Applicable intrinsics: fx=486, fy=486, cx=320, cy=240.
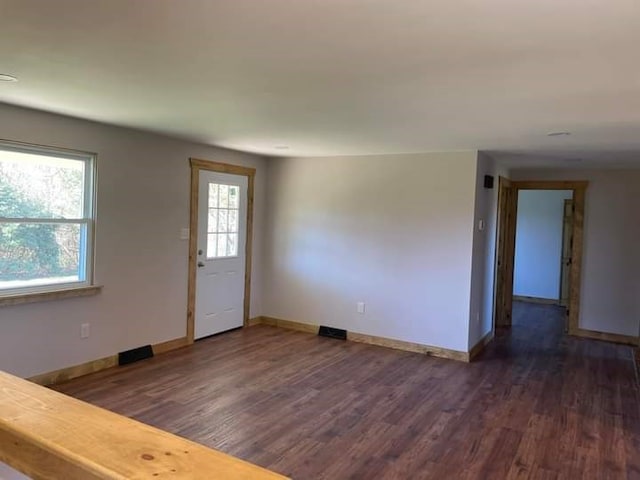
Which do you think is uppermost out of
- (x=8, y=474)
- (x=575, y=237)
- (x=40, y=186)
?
(x=40, y=186)

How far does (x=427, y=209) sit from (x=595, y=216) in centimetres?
260

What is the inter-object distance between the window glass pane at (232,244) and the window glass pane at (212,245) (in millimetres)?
222

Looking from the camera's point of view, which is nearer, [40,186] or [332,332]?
[40,186]

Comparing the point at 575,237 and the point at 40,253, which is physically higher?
the point at 575,237

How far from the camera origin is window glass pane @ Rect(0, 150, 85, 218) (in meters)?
3.67

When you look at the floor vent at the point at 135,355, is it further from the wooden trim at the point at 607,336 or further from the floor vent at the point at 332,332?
the wooden trim at the point at 607,336

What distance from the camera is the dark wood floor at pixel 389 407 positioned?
9.81 ft

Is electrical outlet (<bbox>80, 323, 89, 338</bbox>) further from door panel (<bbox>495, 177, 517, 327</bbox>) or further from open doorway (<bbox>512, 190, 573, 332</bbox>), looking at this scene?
open doorway (<bbox>512, 190, 573, 332</bbox>)

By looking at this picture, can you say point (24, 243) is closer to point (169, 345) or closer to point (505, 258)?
point (169, 345)

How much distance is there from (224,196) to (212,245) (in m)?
0.61

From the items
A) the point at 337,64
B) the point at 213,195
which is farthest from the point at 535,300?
the point at 337,64

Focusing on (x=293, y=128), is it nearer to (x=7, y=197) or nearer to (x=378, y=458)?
(x=7, y=197)

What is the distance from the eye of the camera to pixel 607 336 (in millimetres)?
6266

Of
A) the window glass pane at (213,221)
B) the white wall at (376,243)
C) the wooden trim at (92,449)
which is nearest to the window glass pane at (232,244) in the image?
the window glass pane at (213,221)
